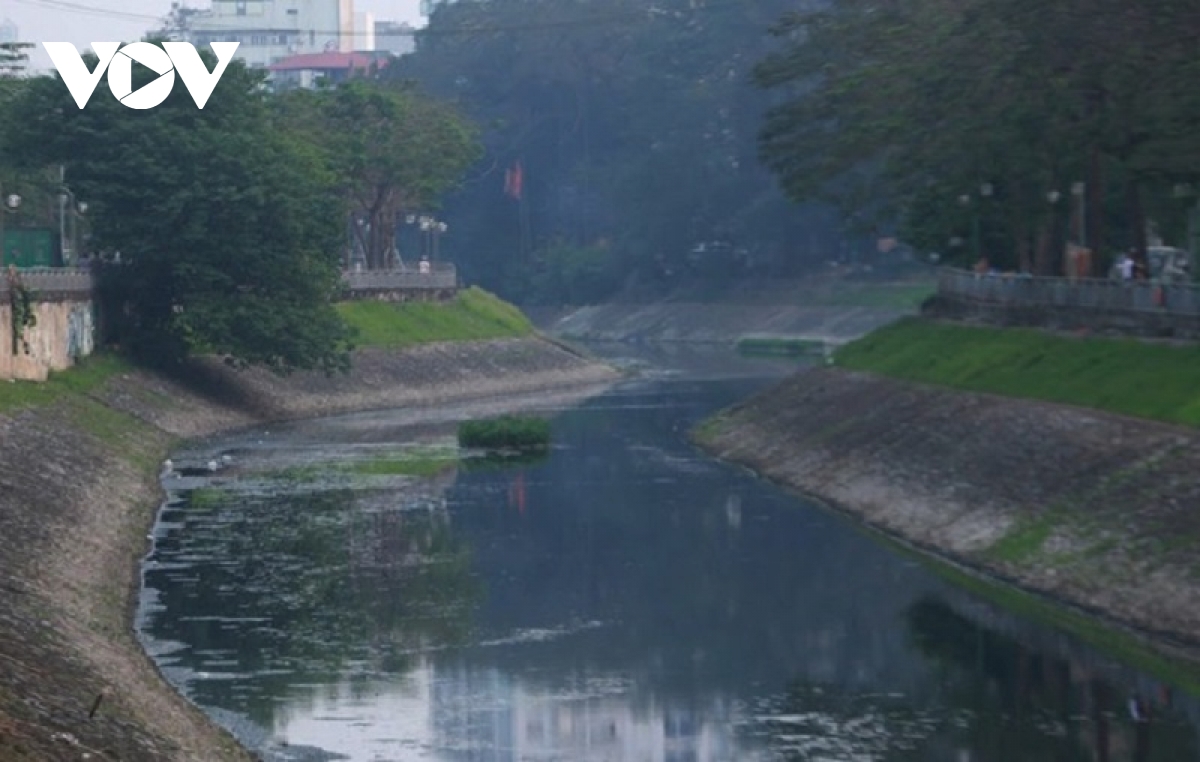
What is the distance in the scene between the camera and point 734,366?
451ft

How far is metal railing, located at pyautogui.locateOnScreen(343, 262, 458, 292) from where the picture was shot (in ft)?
425

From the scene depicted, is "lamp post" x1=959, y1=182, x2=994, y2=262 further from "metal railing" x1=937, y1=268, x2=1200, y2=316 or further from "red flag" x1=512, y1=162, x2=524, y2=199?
"red flag" x1=512, y1=162, x2=524, y2=199

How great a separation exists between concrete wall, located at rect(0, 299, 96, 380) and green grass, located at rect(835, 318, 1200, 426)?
89.0 feet

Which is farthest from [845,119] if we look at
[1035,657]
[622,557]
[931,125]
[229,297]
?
[1035,657]

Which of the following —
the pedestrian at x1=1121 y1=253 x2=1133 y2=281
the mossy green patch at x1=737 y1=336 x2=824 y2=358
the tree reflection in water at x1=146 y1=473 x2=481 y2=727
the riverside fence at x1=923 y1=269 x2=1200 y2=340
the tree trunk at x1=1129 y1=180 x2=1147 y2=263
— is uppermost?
the tree trunk at x1=1129 y1=180 x2=1147 y2=263

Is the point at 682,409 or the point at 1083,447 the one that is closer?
the point at 1083,447

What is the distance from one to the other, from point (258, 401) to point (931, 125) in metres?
30.3

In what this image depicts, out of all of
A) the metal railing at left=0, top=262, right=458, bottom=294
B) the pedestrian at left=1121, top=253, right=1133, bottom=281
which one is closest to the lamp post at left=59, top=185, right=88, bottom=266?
the metal railing at left=0, top=262, right=458, bottom=294

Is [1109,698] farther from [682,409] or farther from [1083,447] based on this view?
[682,409]

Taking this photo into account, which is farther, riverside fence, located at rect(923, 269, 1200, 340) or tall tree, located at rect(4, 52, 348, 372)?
tall tree, located at rect(4, 52, 348, 372)

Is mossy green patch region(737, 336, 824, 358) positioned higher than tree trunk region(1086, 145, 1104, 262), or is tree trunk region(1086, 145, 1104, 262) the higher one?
tree trunk region(1086, 145, 1104, 262)

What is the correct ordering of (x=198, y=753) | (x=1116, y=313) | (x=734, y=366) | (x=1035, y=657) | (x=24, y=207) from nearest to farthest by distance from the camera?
1. (x=198, y=753)
2. (x=1035, y=657)
3. (x=1116, y=313)
4. (x=24, y=207)
5. (x=734, y=366)

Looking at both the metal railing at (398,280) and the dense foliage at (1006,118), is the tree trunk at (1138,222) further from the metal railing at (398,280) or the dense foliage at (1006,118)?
the metal railing at (398,280)

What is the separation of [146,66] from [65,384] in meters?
22.8
